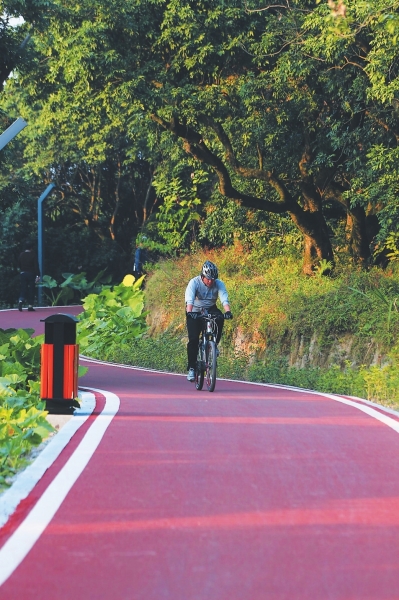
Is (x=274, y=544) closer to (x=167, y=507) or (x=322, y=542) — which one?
(x=322, y=542)

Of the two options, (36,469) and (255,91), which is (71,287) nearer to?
(255,91)

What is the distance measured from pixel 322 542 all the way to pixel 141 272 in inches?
1245

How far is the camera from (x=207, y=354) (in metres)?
14.9

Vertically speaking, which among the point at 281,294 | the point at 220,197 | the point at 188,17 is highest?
the point at 188,17

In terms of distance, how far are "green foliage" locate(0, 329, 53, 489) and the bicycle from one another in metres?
2.46

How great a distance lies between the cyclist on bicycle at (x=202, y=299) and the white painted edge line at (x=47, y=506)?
15.6ft

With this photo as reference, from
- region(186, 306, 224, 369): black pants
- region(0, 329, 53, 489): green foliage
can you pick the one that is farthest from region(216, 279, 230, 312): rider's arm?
region(0, 329, 53, 489): green foliage

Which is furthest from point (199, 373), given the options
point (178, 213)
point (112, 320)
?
point (178, 213)

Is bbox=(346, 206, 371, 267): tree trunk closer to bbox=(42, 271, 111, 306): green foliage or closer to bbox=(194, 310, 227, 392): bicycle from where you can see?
bbox=(194, 310, 227, 392): bicycle

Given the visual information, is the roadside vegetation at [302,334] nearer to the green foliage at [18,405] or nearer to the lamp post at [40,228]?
the green foliage at [18,405]

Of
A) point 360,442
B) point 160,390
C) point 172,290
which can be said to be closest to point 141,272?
point 172,290

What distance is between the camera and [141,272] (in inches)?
1476

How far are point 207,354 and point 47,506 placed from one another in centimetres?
808

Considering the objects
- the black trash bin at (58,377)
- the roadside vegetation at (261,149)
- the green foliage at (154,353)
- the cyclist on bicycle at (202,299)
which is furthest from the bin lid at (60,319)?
the green foliage at (154,353)
